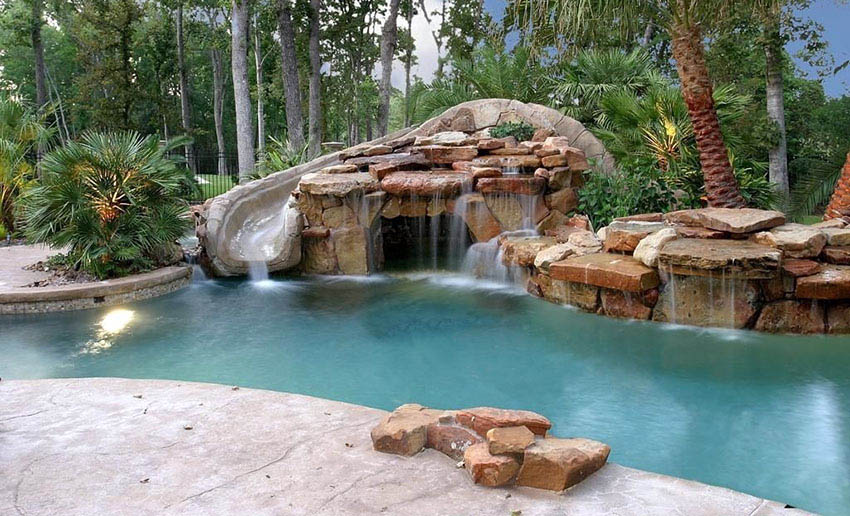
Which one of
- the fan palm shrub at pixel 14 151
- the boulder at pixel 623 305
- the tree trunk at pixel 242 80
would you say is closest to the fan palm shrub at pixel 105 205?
the fan palm shrub at pixel 14 151

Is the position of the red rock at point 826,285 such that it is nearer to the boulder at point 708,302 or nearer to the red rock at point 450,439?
the boulder at point 708,302

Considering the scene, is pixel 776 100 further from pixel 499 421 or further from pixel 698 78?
pixel 499 421

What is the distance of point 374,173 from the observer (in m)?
10.6

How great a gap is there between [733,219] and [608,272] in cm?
165

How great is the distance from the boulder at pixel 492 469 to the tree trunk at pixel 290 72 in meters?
15.1

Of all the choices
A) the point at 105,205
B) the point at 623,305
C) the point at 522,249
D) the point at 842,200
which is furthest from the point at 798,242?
the point at 105,205

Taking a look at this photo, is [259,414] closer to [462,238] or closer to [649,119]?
Result: [462,238]

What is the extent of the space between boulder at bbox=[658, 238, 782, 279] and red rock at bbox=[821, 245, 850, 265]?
25.5 inches

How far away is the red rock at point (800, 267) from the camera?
22.9 ft

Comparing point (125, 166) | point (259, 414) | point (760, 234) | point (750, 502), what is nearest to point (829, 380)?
point (760, 234)

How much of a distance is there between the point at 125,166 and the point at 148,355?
12.1ft

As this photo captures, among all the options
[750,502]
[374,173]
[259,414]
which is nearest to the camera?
[750,502]

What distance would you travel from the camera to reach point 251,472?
120 inches

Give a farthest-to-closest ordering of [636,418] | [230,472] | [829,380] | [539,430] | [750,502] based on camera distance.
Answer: [829,380] → [636,418] → [539,430] → [230,472] → [750,502]
